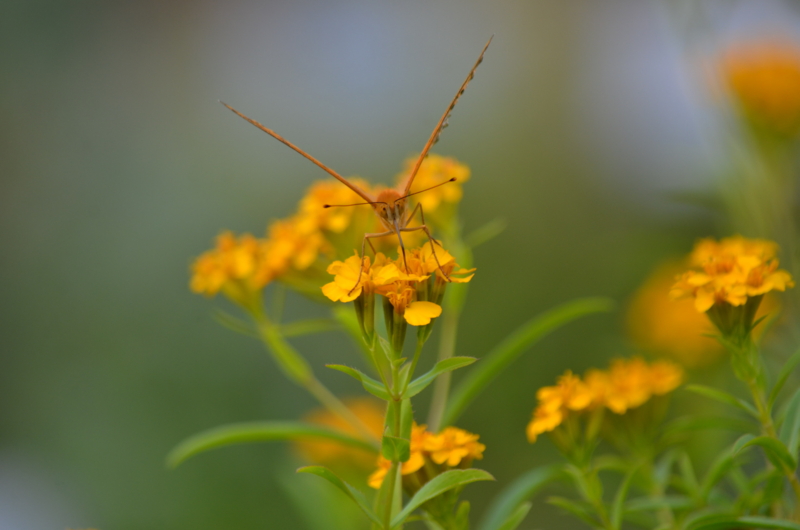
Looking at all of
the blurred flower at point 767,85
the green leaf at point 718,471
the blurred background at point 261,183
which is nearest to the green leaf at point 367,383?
the green leaf at point 718,471

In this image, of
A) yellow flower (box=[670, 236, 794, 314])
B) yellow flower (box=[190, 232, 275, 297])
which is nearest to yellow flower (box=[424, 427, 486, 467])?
yellow flower (box=[670, 236, 794, 314])

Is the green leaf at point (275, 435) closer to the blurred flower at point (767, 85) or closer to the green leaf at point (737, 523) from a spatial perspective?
the green leaf at point (737, 523)

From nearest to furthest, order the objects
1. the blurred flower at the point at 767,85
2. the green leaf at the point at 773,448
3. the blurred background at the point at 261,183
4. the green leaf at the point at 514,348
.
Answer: the green leaf at the point at 773,448
the green leaf at the point at 514,348
the blurred flower at the point at 767,85
the blurred background at the point at 261,183

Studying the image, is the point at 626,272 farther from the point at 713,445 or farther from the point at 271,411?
the point at 271,411

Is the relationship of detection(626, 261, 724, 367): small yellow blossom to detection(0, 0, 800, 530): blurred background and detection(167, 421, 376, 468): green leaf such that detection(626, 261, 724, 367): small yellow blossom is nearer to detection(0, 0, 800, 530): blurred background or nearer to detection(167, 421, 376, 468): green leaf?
detection(0, 0, 800, 530): blurred background

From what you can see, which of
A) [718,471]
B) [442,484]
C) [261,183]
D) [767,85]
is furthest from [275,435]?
[261,183]

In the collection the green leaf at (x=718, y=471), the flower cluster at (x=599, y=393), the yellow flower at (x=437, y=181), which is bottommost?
the green leaf at (x=718, y=471)
